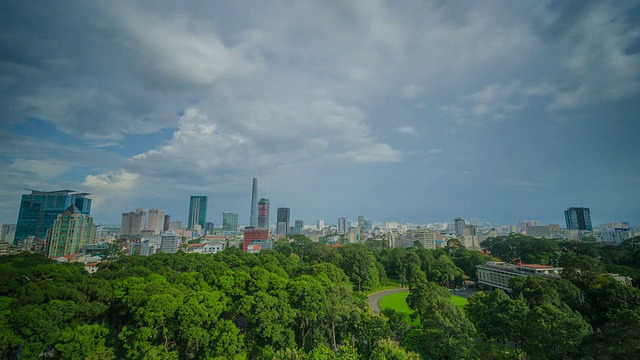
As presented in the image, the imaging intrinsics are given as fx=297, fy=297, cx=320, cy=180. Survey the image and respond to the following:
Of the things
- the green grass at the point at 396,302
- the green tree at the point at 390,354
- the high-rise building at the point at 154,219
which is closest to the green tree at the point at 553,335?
the green tree at the point at 390,354

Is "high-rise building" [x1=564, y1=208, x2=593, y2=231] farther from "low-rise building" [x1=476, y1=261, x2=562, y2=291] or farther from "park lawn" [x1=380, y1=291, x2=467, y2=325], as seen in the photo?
"park lawn" [x1=380, y1=291, x2=467, y2=325]

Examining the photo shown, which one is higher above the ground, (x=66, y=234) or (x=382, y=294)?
(x=66, y=234)

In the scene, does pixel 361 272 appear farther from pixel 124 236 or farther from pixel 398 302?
pixel 124 236

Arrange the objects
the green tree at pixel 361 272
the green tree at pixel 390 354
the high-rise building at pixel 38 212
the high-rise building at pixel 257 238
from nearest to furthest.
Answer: the green tree at pixel 390 354
the green tree at pixel 361 272
the high-rise building at pixel 257 238
the high-rise building at pixel 38 212

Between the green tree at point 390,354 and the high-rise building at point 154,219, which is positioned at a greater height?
the high-rise building at point 154,219

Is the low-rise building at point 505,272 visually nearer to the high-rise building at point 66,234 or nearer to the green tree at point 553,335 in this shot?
the green tree at point 553,335

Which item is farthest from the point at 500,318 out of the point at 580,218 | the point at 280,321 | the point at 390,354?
the point at 580,218
